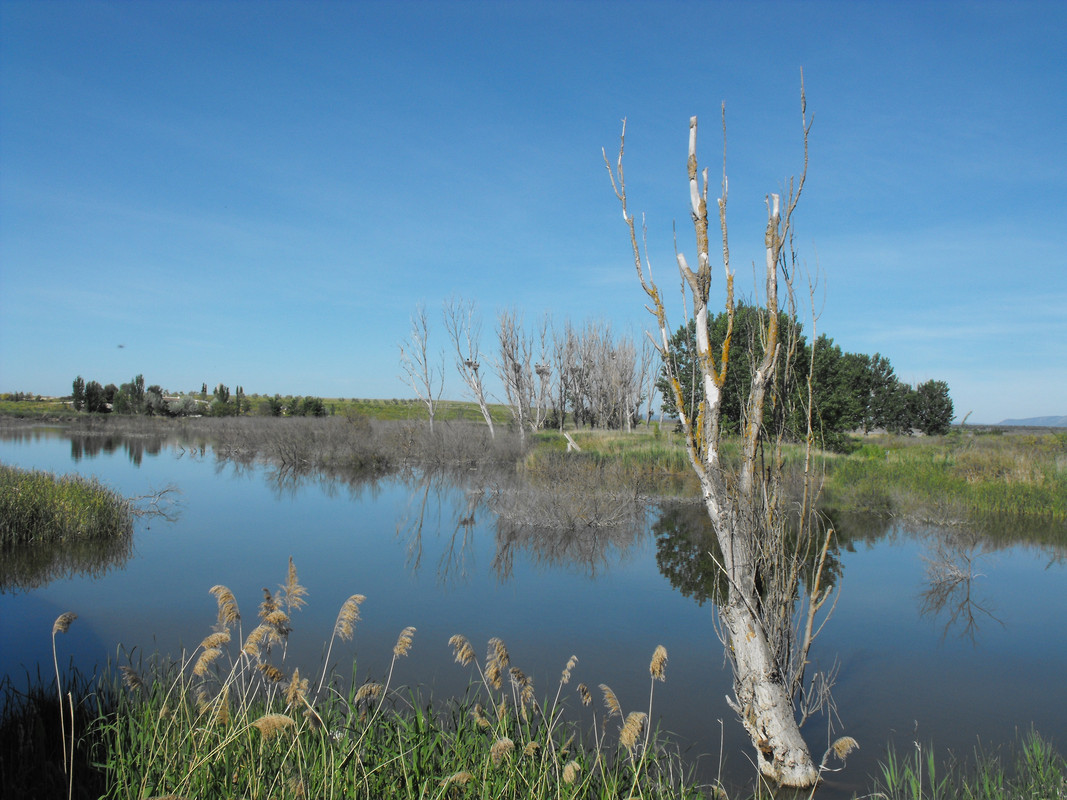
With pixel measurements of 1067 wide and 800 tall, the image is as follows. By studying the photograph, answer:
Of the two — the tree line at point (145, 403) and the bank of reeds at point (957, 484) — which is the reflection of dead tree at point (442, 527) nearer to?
the bank of reeds at point (957, 484)

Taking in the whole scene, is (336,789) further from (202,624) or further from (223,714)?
(202,624)

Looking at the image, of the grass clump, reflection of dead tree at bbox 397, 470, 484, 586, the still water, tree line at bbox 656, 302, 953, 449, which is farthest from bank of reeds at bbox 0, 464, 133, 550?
tree line at bbox 656, 302, 953, 449

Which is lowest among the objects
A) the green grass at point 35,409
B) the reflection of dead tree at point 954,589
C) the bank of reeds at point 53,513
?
the reflection of dead tree at point 954,589

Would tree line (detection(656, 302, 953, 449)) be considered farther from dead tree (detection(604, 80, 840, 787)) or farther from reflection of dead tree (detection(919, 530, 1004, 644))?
dead tree (detection(604, 80, 840, 787))

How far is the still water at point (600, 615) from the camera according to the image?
6.04 metres

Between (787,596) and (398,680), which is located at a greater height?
(787,596)

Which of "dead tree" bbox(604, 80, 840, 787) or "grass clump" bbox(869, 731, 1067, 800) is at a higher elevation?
"dead tree" bbox(604, 80, 840, 787)

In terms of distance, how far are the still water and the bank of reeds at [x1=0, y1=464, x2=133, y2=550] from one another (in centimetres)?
74

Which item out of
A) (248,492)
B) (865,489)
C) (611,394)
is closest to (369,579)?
(248,492)

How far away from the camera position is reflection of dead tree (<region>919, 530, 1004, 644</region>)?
8.91 m

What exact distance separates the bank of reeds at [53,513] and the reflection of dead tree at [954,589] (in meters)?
13.5

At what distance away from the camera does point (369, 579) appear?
1056cm

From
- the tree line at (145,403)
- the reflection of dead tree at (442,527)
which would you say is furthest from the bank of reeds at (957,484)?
the tree line at (145,403)

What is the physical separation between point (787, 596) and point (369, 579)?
722 centimetres
